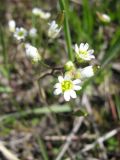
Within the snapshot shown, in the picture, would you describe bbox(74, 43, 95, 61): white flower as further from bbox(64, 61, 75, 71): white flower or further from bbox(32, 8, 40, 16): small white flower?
bbox(32, 8, 40, 16): small white flower

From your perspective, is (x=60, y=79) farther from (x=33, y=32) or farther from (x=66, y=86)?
(x=33, y=32)

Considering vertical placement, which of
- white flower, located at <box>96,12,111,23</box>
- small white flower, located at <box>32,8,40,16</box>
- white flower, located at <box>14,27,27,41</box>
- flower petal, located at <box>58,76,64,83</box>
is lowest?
flower petal, located at <box>58,76,64,83</box>

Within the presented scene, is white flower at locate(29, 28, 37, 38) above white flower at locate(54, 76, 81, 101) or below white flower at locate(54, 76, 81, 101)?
above

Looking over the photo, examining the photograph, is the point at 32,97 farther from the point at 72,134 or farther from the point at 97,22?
the point at 97,22

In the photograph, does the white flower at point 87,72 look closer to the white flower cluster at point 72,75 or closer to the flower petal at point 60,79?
the white flower cluster at point 72,75

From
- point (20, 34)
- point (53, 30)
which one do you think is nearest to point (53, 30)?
point (53, 30)

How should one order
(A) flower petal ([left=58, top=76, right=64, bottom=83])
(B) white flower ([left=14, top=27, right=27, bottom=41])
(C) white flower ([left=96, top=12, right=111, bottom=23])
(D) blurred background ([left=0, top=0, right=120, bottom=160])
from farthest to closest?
(C) white flower ([left=96, top=12, right=111, bottom=23]) → (D) blurred background ([left=0, top=0, right=120, bottom=160]) → (B) white flower ([left=14, top=27, right=27, bottom=41]) → (A) flower petal ([left=58, top=76, right=64, bottom=83])

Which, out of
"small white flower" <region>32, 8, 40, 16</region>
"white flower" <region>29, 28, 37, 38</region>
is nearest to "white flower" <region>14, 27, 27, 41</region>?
"white flower" <region>29, 28, 37, 38</region>

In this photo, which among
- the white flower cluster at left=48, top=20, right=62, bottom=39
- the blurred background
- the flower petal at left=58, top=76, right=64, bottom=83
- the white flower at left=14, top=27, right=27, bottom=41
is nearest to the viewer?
the flower petal at left=58, top=76, right=64, bottom=83
